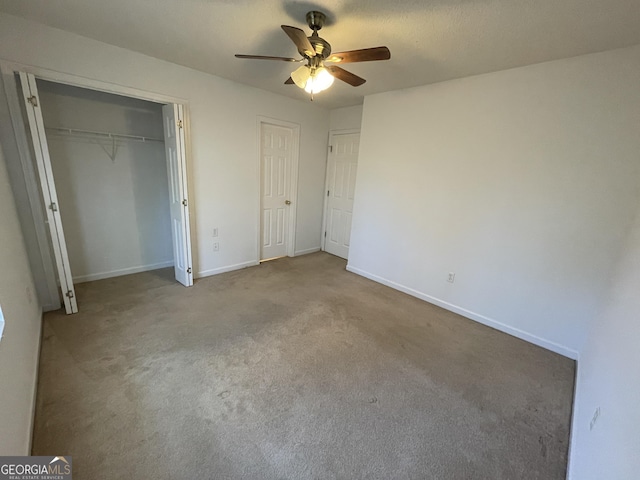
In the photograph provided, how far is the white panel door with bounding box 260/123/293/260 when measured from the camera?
158 inches

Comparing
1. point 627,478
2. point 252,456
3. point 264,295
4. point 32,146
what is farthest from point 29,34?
point 627,478

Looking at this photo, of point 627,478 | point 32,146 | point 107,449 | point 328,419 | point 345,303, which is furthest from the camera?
point 345,303

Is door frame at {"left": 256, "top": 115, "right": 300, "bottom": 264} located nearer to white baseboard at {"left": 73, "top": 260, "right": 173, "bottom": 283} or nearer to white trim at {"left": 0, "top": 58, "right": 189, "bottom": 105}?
white trim at {"left": 0, "top": 58, "right": 189, "bottom": 105}

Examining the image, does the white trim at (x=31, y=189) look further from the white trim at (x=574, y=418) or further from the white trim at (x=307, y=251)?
the white trim at (x=574, y=418)

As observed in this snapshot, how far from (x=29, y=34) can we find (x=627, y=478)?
14.3 feet

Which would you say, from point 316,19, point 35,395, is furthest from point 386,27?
point 35,395

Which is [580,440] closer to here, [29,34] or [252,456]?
[252,456]

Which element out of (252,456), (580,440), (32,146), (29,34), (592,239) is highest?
(29,34)

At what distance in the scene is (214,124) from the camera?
10.9 feet

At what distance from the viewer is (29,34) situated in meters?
2.17

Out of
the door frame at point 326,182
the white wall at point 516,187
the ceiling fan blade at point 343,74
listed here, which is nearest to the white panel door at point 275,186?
the door frame at point 326,182

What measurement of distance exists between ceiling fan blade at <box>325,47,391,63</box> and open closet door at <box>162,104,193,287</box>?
6.22ft

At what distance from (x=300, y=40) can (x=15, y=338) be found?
2403 millimetres

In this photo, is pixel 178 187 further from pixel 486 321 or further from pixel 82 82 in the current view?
pixel 486 321
